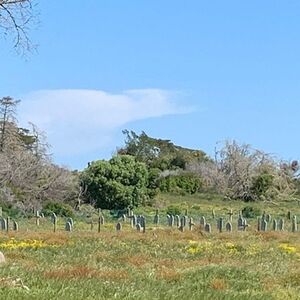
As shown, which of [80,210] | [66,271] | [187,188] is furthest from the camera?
[187,188]

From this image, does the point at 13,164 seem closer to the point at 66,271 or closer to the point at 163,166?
the point at 163,166

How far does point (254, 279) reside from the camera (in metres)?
14.1

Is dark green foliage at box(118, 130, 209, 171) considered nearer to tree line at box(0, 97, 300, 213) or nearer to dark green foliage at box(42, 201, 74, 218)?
tree line at box(0, 97, 300, 213)

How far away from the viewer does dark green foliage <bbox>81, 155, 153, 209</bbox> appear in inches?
2146

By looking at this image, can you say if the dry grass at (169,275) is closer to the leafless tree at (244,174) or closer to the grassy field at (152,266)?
the grassy field at (152,266)

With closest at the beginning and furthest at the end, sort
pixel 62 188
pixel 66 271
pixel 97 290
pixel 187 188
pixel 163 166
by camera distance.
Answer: pixel 97 290 → pixel 66 271 → pixel 62 188 → pixel 187 188 → pixel 163 166

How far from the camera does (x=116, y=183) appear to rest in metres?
54.2

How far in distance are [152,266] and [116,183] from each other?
37.4 metres

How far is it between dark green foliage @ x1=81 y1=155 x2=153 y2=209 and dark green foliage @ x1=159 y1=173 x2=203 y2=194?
32.7ft

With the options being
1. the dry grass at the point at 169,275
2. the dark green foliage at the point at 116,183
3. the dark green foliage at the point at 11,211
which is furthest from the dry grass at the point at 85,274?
the dark green foliage at the point at 116,183

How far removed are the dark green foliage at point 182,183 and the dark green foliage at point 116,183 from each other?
9.96 meters

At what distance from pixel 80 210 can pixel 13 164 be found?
25.0 feet

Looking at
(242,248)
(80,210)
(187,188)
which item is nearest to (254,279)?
(242,248)

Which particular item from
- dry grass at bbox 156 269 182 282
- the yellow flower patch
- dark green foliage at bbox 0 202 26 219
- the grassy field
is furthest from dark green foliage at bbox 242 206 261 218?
dry grass at bbox 156 269 182 282
